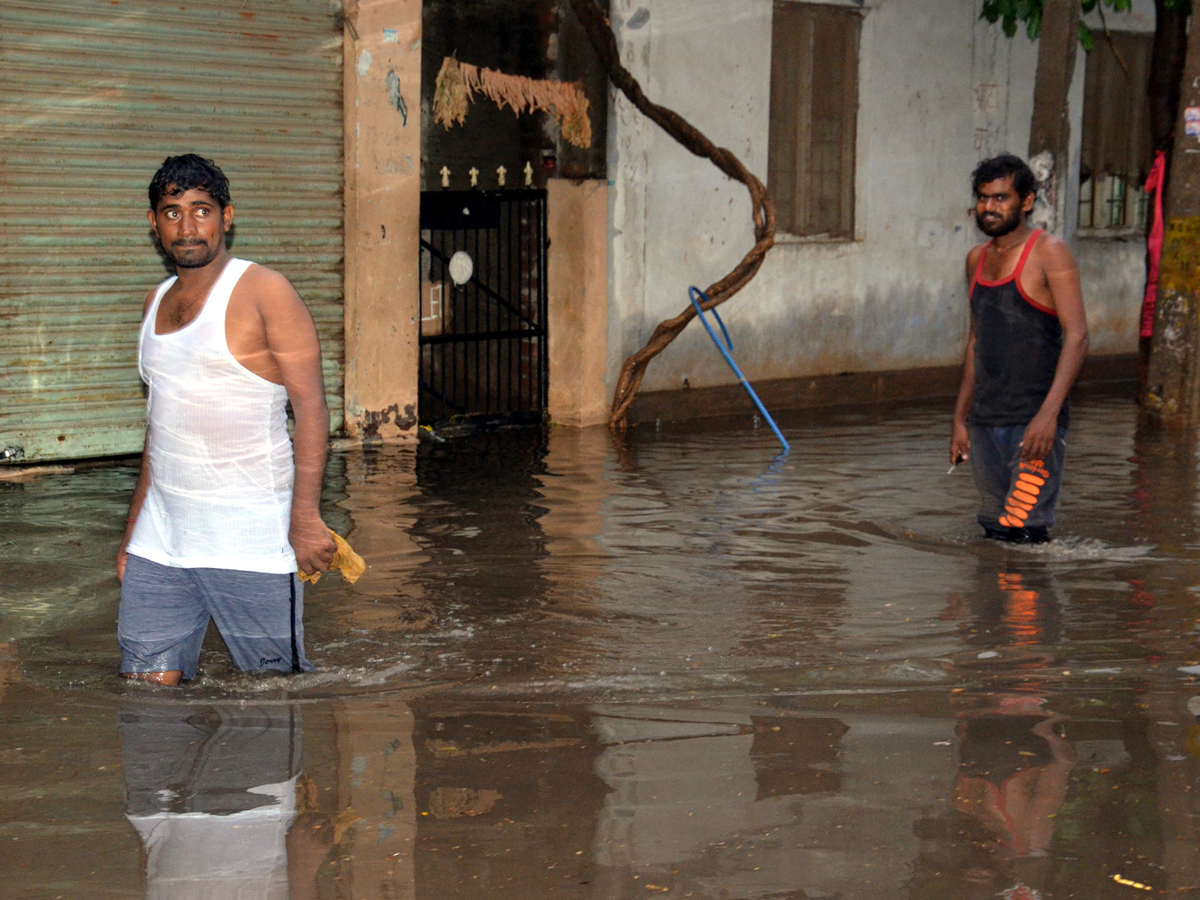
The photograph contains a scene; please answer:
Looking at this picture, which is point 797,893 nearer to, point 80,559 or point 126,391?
point 80,559

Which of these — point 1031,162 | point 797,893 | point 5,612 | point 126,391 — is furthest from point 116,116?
point 797,893

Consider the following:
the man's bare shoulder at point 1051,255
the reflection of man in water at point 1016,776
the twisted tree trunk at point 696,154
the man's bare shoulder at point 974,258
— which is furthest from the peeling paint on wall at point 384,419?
the reflection of man in water at point 1016,776

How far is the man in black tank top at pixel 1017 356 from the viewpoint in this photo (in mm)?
6750

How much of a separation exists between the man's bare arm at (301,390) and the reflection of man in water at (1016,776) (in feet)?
6.09

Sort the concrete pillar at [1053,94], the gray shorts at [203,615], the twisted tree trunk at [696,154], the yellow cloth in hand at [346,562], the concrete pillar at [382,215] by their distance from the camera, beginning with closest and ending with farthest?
the gray shorts at [203,615] < the yellow cloth in hand at [346,562] < the concrete pillar at [1053,94] < the concrete pillar at [382,215] < the twisted tree trunk at [696,154]

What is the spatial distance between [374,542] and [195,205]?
3374mm

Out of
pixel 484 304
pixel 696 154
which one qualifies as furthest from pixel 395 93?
pixel 484 304

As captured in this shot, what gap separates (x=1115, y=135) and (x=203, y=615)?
1278cm

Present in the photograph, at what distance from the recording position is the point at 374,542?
7.71m

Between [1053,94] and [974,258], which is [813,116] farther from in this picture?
[974,258]

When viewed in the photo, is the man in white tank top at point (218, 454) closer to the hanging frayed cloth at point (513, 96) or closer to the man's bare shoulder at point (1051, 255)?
the man's bare shoulder at point (1051, 255)

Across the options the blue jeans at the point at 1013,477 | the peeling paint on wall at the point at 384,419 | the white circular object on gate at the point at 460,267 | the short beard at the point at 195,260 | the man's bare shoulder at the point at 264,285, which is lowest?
the peeling paint on wall at the point at 384,419

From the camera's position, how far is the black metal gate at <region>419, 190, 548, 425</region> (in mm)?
11203

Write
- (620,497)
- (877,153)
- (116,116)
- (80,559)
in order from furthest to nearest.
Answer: (877,153)
(116,116)
(620,497)
(80,559)
